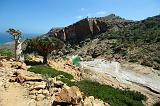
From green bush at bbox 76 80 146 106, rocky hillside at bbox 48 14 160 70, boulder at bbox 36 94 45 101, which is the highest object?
rocky hillside at bbox 48 14 160 70

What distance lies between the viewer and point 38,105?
57.2 feet

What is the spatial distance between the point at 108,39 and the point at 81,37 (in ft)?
55.2

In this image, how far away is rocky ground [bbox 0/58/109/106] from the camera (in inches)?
681

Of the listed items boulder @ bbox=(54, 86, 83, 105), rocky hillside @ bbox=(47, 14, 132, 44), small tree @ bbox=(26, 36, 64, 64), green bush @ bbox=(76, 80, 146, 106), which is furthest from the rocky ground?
rocky hillside @ bbox=(47, 14, 132, 44)

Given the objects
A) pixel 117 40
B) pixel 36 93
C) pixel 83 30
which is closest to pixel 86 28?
pixel 83 30

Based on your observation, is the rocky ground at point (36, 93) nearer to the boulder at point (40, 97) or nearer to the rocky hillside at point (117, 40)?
the boulder at point (40, 97)

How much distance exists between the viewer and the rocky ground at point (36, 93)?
56.7ft

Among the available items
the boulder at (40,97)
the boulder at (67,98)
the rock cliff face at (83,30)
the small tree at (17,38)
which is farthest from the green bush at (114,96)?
the rock cliff face at (83,30)

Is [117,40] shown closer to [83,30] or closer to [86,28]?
[86,28]

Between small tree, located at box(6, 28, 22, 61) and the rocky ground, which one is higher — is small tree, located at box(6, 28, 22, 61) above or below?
above

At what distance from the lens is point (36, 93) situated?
18875mm

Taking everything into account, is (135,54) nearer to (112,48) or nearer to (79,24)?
(112,48)

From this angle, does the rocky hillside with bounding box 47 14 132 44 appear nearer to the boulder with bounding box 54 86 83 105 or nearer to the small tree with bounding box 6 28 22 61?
the small tree with bounding box 6 28 22 61

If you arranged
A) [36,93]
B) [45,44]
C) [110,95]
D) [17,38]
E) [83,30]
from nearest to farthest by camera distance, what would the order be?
[36,93] < [110,95] < [45,44] < [17,38] < [83,30]
